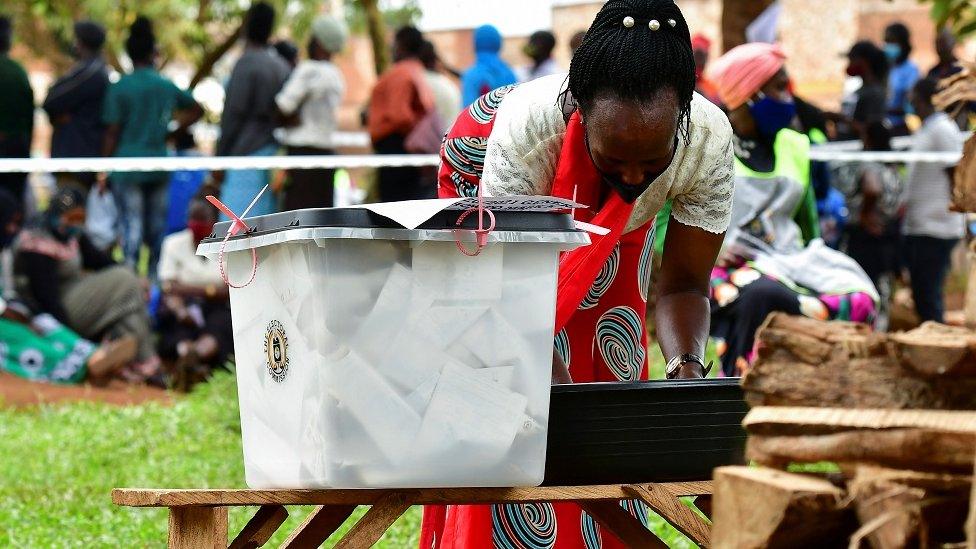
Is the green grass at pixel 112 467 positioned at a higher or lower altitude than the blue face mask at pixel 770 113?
lower

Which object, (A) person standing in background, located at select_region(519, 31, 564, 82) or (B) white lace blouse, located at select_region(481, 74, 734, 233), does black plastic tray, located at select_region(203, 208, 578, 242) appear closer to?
(B) white lace blouse, located at select_region(481, 74, 734, 233)

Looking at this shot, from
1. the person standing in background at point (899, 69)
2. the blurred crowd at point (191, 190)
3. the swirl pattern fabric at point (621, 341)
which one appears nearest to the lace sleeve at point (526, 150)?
the swirl pattern fabric at point (621, 341)

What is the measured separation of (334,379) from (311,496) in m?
0.29

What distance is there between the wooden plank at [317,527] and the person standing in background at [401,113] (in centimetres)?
714

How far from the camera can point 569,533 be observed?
355 centimetres

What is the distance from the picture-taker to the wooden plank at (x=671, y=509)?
2.88m

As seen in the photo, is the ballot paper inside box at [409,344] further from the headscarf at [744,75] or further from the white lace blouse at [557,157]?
the headscarf at [744,75]

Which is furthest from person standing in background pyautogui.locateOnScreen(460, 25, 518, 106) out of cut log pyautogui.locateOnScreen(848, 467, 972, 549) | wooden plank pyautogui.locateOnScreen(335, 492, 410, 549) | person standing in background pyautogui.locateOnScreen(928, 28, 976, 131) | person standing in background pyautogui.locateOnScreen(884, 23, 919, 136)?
cut log pyautogui.locateOnScreen(848, 467, 972, 549)

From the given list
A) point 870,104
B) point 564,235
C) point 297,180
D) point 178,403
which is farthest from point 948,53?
point 564,235

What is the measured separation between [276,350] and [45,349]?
6.70 m

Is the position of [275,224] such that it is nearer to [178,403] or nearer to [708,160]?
[708,160]

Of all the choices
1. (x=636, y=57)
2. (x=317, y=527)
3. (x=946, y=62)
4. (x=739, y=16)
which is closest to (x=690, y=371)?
(x=636, y=57)

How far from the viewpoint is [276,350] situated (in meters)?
2.74

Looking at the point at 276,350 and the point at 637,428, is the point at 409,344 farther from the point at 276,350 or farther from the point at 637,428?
the point at 637,428
